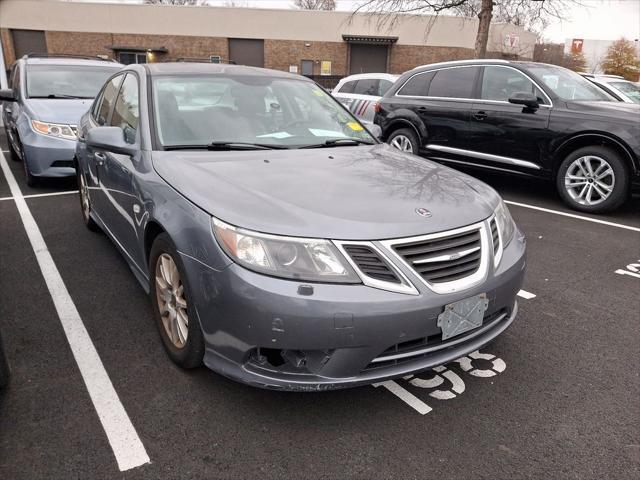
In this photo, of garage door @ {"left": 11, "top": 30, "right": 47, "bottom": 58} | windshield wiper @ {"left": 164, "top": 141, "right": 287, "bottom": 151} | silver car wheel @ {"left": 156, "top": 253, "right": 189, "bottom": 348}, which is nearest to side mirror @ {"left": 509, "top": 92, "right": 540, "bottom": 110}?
windshield wiper @ {"left": 164, "top": 141, "right": 287, "bottom": 151}

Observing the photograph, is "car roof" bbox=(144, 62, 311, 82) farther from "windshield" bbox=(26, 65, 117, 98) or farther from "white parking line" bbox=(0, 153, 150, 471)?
"windshield" bbox=(26, 65, 117, 98)

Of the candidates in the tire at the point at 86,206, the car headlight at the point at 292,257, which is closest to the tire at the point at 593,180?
the car headlight at the point at 292,257

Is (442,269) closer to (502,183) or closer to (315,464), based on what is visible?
(315,464)

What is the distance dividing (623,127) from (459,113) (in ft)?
6.84

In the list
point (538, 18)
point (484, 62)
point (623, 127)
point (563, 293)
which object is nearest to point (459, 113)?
Result: point (484, 62)

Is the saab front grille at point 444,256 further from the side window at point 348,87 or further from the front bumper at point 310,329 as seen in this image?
the side window at point 348,87

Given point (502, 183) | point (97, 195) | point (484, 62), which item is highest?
→ point (484, 62)

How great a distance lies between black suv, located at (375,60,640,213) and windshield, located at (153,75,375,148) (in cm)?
345

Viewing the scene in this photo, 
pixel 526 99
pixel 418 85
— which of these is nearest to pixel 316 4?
pixel 418 85

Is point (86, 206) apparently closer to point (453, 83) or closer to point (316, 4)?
point (453, 83)

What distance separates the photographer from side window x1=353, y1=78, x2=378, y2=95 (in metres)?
10.4

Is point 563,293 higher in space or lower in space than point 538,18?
lower

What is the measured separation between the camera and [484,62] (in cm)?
711

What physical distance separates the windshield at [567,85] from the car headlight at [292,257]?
541 centimetres
